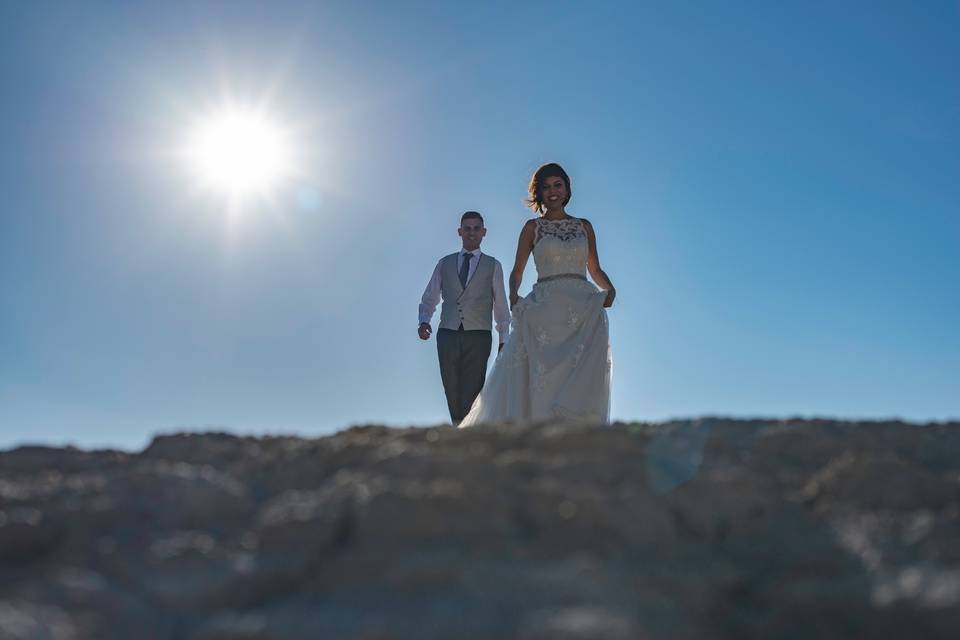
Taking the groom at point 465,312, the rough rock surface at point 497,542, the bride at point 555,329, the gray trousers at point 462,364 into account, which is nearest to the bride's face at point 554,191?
the bride at point 555,329

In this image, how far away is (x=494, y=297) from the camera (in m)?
8.49

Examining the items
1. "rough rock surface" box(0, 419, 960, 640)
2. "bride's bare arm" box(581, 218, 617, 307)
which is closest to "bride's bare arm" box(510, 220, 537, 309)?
"bride's bare arm" box(581, 218, 617, 307)

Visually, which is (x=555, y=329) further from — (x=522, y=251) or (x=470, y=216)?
(x=470, y=216)

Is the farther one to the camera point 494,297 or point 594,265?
point 494,297

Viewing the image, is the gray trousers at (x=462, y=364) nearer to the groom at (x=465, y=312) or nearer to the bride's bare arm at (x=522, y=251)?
the groom at (x=465, y=312)

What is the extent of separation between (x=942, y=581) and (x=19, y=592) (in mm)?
1989

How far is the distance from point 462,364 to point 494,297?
765 millimetres

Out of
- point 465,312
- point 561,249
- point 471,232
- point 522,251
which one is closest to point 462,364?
point 465,312

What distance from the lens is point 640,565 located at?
1.91m

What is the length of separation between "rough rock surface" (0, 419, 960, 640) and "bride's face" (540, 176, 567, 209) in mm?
4643

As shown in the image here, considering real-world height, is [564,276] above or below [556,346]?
above

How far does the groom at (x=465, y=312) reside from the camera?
8305 mm

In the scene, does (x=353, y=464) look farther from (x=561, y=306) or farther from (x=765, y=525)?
(x=561, y=306)

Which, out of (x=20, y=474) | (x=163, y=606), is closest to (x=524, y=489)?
(x=163, y=606)
